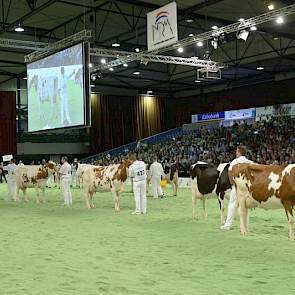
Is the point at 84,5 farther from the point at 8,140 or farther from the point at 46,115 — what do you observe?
the point at 8,140

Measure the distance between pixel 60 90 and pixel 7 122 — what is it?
2039 cm

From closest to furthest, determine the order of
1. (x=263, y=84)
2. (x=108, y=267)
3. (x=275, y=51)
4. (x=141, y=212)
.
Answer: (x=108, y=267) < (x=141, y=212) < (x=275, y=51) < (x=263, y=84)

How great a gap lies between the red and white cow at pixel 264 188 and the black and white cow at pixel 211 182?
1054mm

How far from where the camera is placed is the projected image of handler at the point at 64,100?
1590 centimetres

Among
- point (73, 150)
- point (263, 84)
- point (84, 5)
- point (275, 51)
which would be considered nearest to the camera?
point (84, 5)

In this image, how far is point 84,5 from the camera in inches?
777

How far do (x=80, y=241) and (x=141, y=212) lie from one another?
427cm

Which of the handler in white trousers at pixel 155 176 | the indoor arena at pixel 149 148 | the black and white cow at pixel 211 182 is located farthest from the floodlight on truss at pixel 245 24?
the black and white cow at pixel 211 182

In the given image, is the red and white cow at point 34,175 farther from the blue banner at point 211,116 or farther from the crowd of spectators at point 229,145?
the blue banner at point 211,116

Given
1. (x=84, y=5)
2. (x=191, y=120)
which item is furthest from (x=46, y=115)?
(x=191, y=120)

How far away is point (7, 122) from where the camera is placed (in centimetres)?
3553

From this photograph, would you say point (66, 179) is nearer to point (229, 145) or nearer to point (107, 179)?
point (107, 179)

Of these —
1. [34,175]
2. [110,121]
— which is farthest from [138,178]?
[110,121]

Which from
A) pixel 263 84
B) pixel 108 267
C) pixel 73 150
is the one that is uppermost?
pixel 263 84
